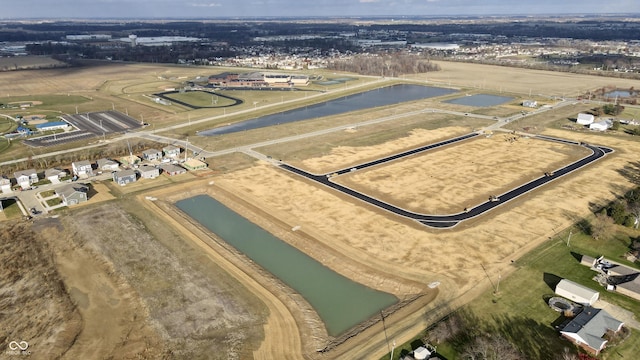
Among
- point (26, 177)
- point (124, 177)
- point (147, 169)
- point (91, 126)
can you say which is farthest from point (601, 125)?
point (91, 126)

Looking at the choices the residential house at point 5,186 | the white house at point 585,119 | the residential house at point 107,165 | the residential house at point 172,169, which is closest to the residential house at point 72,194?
the residential house at point 5,186

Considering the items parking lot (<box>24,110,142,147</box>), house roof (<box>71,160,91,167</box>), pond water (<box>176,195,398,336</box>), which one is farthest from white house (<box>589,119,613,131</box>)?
parking lot (<box>24,110,142,147</box>)

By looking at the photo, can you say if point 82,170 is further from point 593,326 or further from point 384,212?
point 593,326

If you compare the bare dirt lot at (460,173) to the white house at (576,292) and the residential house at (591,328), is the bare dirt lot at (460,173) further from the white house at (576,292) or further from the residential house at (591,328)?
the residential house at (591,328)

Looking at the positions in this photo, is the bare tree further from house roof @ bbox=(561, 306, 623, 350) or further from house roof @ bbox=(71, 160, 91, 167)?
house roof @ bbox=(71, 160, 91, 167)

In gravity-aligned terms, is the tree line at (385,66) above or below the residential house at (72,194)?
above

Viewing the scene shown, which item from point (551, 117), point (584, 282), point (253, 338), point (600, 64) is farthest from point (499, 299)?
point (600, 64)

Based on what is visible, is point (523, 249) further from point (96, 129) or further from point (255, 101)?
point (255, 101)
